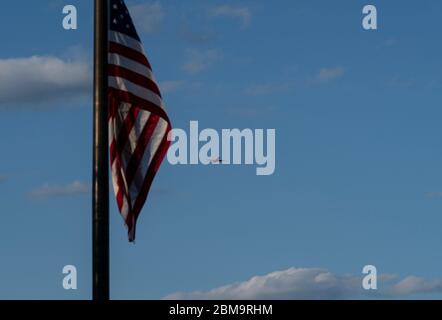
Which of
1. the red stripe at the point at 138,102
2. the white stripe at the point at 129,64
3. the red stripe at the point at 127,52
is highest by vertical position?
the red stripe at the point at 127,52

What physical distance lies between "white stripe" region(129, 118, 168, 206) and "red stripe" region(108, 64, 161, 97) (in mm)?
597

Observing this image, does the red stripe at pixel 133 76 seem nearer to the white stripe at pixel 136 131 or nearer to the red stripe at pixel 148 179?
the white stripe at pixel 136 131

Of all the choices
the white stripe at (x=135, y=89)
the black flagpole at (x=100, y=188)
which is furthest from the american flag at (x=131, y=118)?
the black flagpole at (x=100, y=188)

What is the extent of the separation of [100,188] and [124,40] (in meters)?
2.89

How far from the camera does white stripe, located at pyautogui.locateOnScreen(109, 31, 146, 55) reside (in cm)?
1284

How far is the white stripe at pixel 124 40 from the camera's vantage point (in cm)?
1284

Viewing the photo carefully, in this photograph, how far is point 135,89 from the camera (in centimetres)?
1302

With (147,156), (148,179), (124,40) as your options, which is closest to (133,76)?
(124,40)

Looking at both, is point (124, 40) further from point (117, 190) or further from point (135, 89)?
point (117, 190)
